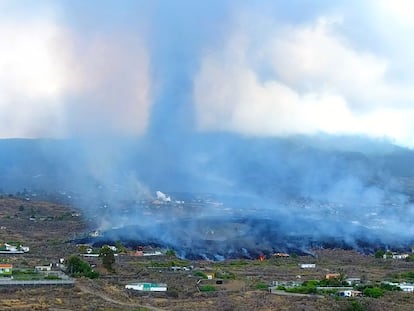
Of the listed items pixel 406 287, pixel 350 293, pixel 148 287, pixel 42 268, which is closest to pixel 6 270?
pixel 42 268

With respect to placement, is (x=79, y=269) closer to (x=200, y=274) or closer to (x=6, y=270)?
(x=6, y=270)

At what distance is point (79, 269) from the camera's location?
64688 millimetres

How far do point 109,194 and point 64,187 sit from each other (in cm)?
3625

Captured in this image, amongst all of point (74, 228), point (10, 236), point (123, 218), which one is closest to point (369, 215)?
point (123, 218)

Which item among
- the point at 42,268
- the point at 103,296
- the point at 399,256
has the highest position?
the point at 399,256

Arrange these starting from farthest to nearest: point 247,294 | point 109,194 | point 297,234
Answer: point 109,194, point 297,234, point 247,294

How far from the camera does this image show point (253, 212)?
134 metres

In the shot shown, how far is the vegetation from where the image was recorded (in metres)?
63.2

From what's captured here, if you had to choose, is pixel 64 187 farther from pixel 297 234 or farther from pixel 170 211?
pixel 297 234

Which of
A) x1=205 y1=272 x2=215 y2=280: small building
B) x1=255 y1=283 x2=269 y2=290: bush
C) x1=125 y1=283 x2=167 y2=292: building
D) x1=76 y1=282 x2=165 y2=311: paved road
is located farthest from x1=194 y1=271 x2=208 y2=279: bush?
x1=76 y1=282 x2=165 y2=311: paved road

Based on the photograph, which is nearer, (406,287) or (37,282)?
(37,282)

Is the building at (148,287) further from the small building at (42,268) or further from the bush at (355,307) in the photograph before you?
the bush at (355,307)

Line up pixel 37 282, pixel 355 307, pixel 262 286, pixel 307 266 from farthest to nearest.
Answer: pixel 307 266
pixel 262 286
pixel 37 282
pixel 355 307

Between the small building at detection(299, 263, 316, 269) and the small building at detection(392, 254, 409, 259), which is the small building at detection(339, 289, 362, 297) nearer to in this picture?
the small building at detection(299, 263, 316, 269)
